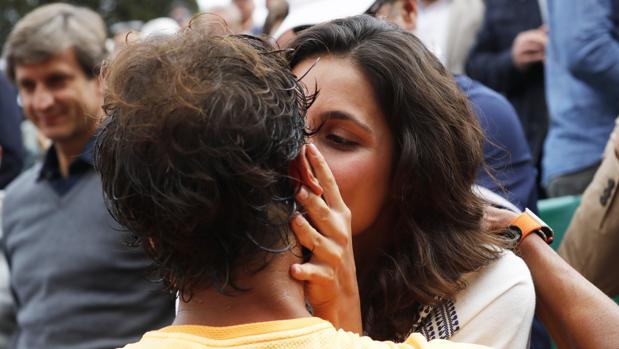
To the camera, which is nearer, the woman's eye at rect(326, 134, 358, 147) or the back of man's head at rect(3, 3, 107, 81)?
the woman's eye at rect(326, 134, 358, 147)

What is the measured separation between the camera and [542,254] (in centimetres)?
223

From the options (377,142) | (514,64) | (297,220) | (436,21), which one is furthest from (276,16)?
(297,220)

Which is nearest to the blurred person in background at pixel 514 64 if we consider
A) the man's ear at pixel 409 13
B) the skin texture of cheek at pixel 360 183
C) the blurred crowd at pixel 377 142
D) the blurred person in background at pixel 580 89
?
the blurred crowd at pixel 377 142

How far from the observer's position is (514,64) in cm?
461

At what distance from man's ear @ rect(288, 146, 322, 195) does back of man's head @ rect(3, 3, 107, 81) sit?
106 inches

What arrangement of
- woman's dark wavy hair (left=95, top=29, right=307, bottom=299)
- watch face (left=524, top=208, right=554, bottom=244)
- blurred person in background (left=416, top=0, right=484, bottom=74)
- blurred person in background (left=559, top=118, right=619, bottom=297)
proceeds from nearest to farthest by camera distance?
1. woman's dark wavy hair (left=95, top=29, right=307, bottom=299)
2. watch face (left=524, top=208, right=554, bottom=244)
3. blurred person in background (left=559, top=118, right=619, bottom=297)
4. blurred person in background (left=416, top=0, right=484, bottom=74)

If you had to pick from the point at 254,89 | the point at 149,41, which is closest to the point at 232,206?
the point at 254,89

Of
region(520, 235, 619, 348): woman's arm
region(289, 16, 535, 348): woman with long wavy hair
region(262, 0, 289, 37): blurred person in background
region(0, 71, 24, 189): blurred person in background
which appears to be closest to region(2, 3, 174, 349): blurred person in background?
region(262, 0, 289, 37): blurred person in background

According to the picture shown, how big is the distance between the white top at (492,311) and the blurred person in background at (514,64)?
8.61 ft

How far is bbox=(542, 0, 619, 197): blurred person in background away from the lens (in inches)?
159

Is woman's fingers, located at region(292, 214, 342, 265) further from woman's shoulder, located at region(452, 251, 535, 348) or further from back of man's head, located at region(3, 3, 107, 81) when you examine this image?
back of man's head, located at region(3, 3, 107, 81)

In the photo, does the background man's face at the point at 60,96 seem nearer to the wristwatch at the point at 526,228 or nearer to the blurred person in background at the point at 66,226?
the blurred person in background at the point at 66,226

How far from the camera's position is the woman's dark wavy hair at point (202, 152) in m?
1.52

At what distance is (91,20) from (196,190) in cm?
322
